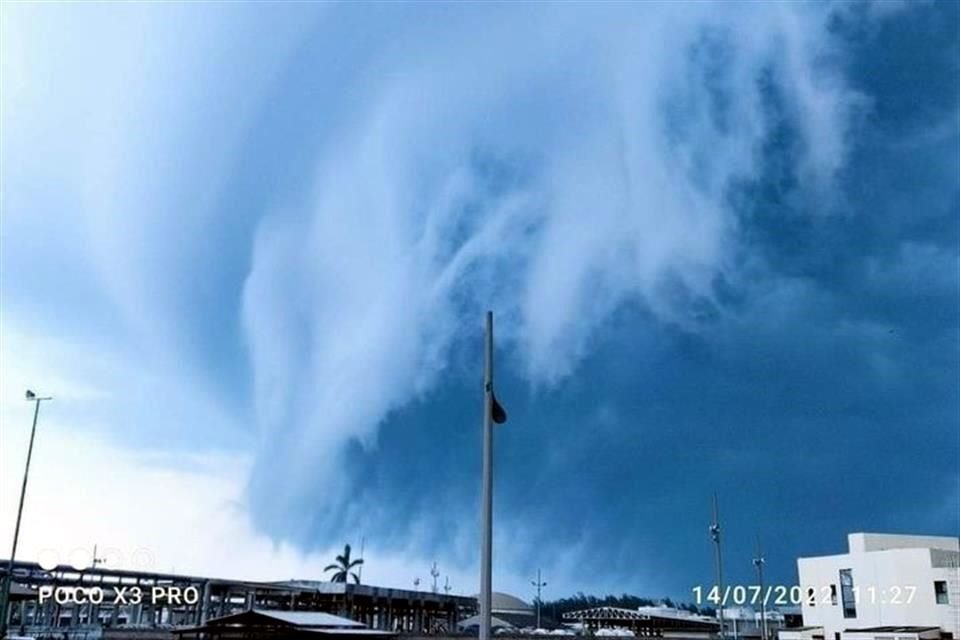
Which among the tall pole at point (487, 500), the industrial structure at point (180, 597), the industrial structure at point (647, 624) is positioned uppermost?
the tall pole at point (487, 500)

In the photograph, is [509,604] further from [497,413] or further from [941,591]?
[497,413]

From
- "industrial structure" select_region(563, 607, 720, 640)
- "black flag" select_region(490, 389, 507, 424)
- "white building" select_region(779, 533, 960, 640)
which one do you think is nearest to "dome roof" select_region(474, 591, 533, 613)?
"industrial structure" select_region(563, 607, 720, 640)

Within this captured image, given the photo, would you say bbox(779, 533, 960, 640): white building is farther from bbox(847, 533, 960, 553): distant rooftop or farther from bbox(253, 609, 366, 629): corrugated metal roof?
bbox(253, 609, 366, 629): corrugated metal roof

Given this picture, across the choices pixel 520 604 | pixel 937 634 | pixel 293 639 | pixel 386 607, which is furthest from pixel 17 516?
pixel 520 604

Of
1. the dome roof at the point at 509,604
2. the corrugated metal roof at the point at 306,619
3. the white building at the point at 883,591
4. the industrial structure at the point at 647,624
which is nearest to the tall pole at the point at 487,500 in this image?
the corrugated metal roof at the point at 306,619

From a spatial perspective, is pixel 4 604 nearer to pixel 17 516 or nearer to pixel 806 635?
pixel 17 516

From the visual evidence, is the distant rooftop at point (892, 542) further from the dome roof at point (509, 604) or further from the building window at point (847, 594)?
the dome roof at point (509, 604)

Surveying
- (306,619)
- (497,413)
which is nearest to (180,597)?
(306,619)

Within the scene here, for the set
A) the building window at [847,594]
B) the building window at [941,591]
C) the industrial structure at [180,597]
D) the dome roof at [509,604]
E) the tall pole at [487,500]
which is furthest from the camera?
the dome roof at [509,604]
